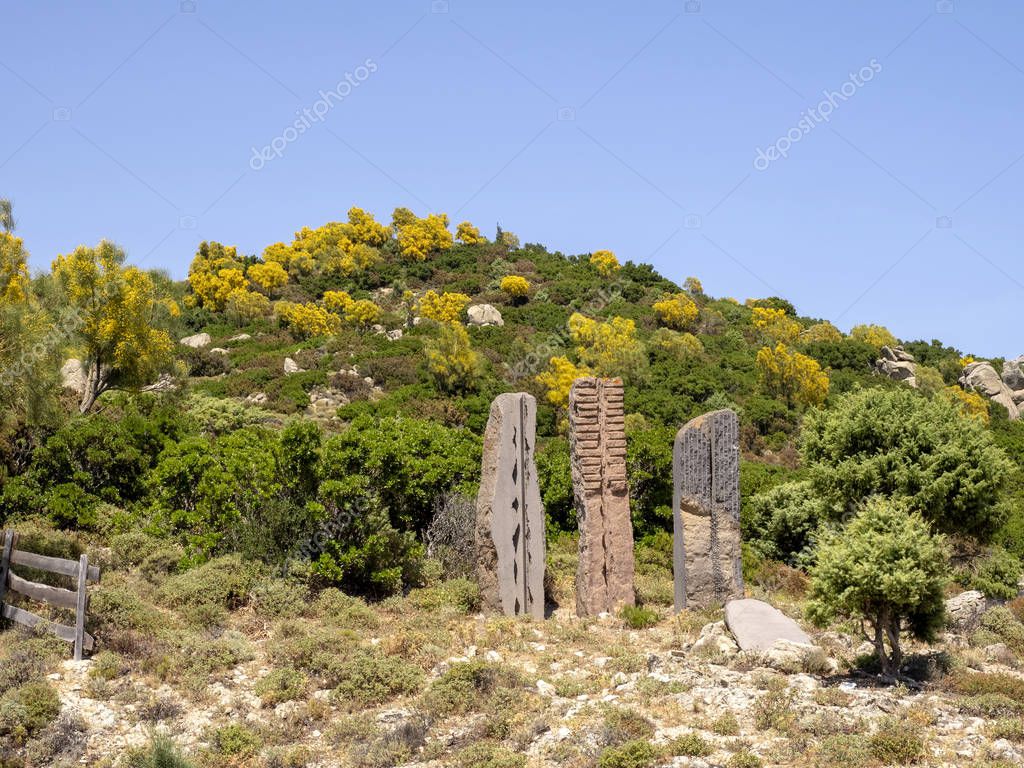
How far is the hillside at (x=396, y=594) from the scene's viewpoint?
389 inches

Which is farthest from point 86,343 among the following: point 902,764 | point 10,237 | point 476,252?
point 476,252

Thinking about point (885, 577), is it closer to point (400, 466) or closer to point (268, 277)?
point (400, 466)

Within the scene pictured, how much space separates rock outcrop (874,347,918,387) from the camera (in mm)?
54844

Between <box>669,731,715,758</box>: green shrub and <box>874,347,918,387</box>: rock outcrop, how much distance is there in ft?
160

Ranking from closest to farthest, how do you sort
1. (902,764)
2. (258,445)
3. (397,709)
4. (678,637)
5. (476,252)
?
(902,764), (397,709), (678,637), (258,445), (476,252)

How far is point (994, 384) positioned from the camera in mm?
55406

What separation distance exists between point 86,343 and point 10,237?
17.7 ft

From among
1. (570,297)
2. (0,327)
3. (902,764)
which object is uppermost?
(570,297)

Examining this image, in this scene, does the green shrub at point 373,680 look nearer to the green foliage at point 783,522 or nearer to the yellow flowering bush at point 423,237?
the green foliage at point 783,522

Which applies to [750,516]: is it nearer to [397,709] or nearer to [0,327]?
[397,709]

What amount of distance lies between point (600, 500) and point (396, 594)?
12.2 feet

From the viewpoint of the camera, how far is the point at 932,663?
11492mm

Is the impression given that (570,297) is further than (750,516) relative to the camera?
Yes

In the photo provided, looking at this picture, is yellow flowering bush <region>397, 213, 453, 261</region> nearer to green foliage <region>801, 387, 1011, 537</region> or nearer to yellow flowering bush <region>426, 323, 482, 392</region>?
yellow flowering bush <region>426, 323, 482, 392</region>
